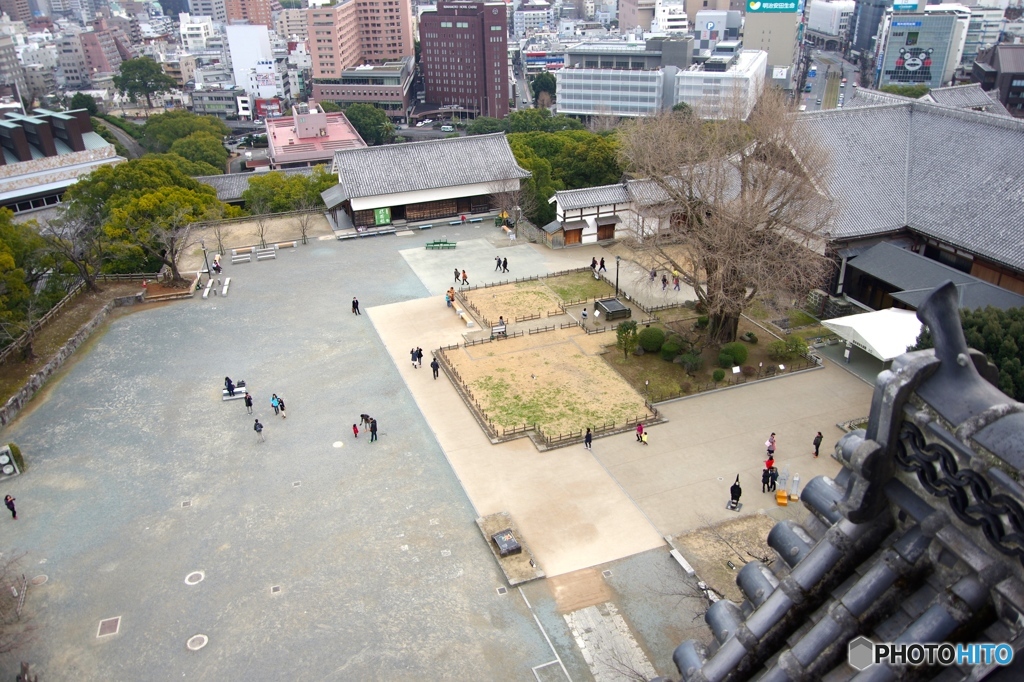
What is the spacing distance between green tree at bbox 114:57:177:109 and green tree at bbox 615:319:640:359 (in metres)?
145

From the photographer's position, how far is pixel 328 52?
147625mm

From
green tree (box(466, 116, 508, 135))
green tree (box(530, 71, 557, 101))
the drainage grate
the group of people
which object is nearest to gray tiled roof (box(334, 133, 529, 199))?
the group of people

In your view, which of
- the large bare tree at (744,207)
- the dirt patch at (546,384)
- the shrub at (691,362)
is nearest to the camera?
the dirt patch at (546,384)

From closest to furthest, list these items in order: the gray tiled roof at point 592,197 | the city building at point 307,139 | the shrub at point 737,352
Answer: the shrub at point 737,352, the gray tiled roof at point 592,197, the city building at point 307,139

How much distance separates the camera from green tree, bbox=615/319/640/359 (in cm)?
3444

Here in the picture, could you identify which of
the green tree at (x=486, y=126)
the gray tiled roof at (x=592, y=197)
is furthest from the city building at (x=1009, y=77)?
the gray tiled roof at (x=592, y=197)

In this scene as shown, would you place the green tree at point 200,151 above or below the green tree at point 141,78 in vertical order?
below

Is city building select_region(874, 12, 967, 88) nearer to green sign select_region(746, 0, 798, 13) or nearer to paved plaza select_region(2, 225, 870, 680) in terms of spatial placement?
green sign select_region(746, 0, 798, 13)

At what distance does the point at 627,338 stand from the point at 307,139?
88.5 m

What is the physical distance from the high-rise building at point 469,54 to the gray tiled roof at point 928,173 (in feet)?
354

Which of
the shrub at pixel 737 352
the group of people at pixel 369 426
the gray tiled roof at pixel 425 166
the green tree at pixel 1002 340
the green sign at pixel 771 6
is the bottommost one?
the group of people at pixel 369 426

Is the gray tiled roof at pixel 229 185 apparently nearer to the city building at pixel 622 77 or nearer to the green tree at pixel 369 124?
the green tree at pixel 369 124

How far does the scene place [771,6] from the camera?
492 ft

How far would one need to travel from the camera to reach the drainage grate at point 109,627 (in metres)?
20.2
